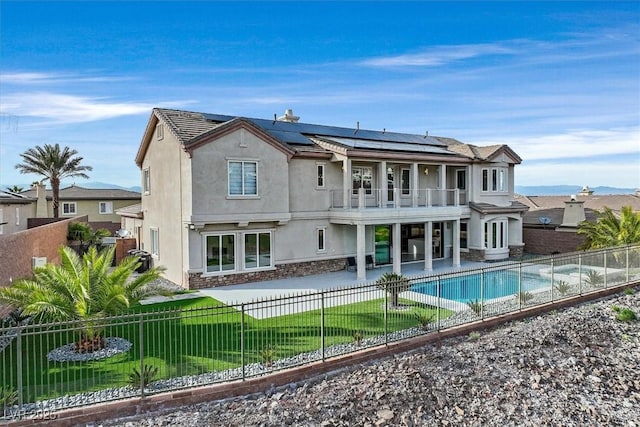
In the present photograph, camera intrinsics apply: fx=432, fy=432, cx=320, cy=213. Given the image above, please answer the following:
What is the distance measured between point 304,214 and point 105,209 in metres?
28.1

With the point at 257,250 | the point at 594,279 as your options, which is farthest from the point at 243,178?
the point at 594,279

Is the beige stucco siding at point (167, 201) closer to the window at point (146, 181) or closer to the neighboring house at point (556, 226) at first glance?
the window at point (146, 181)

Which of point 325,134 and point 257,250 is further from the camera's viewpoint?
point 325,134

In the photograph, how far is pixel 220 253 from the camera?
62.5 feet

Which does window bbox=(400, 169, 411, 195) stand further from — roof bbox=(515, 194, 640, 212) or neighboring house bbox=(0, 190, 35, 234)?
neighboring house bbox=(0, 190, 35, 234)

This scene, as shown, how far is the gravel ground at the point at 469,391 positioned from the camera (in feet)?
27.3

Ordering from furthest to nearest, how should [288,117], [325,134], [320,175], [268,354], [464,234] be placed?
1. [288,117]
2. [464,234]
3. [325,134]
4. [320,175]
5. [268,354]

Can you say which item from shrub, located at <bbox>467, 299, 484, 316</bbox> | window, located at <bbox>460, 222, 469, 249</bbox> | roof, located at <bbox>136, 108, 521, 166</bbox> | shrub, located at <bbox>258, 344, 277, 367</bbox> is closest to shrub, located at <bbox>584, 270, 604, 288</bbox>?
shrub, located at <bbox>467, 299, 484, 316</bbox>

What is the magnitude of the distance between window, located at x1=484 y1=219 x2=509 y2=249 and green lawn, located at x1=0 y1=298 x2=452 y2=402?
14.3m

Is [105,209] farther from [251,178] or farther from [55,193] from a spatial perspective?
[251,178]

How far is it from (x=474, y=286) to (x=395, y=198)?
31.9 ft

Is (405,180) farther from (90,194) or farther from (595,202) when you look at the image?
(90,194)

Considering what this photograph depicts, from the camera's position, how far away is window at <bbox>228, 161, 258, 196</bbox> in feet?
62.5

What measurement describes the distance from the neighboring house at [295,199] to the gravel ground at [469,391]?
959 cm
